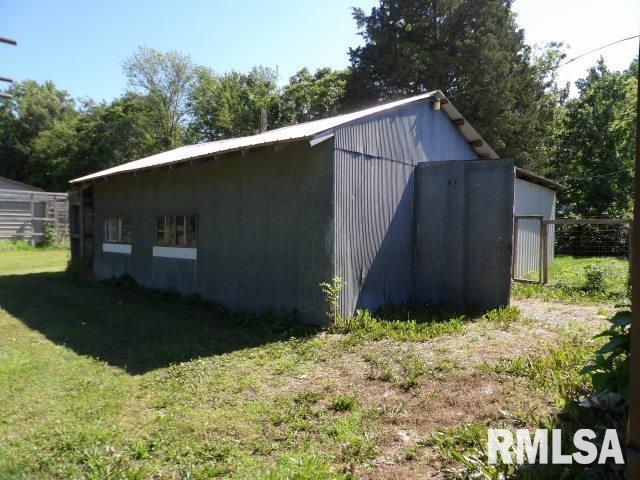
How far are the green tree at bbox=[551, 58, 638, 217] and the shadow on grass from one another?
20.1 meters

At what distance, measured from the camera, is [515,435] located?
3570 mm

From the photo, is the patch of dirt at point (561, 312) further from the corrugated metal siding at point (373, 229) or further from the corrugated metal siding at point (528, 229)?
the corrugated metal siding at point (528, 229)

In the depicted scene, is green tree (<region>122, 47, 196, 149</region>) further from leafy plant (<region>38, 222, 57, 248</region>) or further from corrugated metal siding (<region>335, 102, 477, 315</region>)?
corrugated metal siding (<region>335, 102, 477, 315</region>)

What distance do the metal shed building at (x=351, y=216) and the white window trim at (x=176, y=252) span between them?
1.8 inches

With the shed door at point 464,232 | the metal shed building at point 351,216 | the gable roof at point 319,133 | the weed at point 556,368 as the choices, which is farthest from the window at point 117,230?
the weed at point 556,368

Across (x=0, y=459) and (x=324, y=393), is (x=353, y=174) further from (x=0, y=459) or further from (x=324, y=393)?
(x=0, y=459)

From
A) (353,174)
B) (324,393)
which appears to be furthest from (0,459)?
(353,174)

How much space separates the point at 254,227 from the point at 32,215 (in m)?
19.8

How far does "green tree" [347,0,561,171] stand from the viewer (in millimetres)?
21406

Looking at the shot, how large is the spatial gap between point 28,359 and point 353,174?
217 inches

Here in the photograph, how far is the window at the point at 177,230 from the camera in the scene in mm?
10297

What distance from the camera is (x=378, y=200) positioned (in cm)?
824

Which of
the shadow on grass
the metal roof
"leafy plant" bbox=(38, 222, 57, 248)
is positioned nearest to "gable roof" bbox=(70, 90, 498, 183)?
the metal roof

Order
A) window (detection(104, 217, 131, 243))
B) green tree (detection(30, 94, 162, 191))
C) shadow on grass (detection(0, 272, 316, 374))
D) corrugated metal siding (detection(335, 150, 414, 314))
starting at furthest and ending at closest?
green tree (detection(30, 94, 162, 191))
window (detection(104, 217, 131, 243))
corrugated metal siding (detection(335, 150, 414, 314))
shadow on grass (detection(0, 272, 316, 374))
